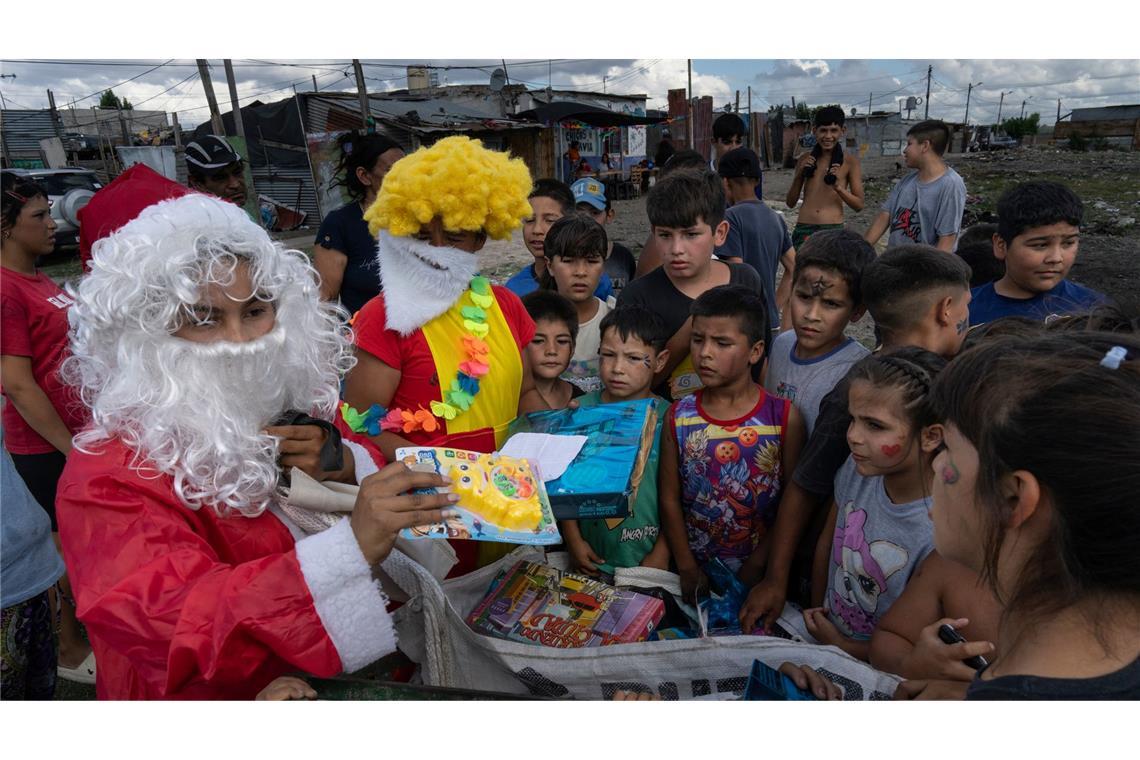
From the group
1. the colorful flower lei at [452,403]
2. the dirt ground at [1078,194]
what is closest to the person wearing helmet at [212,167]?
the colorful flower lei at [452,403]

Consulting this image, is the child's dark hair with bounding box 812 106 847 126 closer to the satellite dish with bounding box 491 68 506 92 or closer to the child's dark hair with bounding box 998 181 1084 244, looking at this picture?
the child's dark hair with bounding box 998 181 1084 244

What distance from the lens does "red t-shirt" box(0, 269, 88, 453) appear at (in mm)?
2830

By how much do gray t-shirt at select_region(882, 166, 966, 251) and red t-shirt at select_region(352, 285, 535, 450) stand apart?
4088 mm

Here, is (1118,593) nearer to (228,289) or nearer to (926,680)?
(926,680)

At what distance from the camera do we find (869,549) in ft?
6.65

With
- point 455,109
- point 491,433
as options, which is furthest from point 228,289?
point 455,109

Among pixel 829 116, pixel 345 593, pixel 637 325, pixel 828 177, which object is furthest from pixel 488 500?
pixel 829 116

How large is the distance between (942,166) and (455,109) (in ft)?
60.2

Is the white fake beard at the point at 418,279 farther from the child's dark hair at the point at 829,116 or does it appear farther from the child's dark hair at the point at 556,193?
the child's dark hair at the point at 829,116

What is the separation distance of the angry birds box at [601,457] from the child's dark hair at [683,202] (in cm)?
123

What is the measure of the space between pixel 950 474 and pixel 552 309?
209 cm

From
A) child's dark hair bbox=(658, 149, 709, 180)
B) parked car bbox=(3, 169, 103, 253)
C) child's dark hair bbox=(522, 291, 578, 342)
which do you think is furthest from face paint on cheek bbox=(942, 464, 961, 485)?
parked car bbox=(3, 169, 103, 253)

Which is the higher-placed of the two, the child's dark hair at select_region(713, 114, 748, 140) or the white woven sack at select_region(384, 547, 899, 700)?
the child's dark hair at select_region(713, 114, 748, 140)

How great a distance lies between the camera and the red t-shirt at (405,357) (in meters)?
2.33
